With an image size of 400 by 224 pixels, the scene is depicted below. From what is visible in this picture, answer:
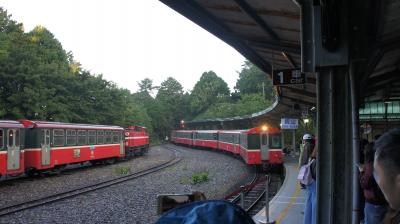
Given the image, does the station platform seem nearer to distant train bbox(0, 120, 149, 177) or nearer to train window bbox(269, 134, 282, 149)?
train window bbox(269, 134, 282, 149)

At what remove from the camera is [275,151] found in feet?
77.2

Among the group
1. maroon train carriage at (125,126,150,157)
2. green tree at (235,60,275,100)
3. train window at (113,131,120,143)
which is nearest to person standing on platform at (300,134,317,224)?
train window at (113,131,120,143)

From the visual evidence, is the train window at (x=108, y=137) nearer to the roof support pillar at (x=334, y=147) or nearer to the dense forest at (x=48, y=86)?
the dense forest at (x=48, y=86)

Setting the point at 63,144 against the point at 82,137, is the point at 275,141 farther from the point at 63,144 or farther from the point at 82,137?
the point at 63,144

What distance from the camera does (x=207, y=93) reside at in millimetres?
91438

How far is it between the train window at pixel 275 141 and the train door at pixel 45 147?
1134 cm

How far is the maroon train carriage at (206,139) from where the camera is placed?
4089cm

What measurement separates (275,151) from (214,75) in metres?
73.4

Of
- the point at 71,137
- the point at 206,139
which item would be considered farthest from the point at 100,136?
the point at 206,139

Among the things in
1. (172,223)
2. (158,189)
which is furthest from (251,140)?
(172,223)

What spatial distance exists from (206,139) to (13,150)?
28.4 meters

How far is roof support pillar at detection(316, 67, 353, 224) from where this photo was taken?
15.8 ft

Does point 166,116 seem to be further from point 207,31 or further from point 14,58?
point 207,31

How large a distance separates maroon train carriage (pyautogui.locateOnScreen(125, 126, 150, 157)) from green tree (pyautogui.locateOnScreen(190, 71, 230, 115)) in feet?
163
